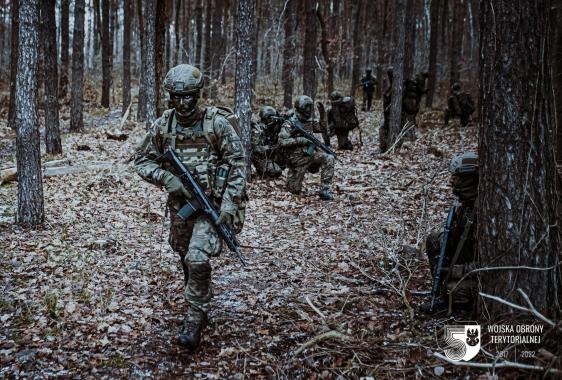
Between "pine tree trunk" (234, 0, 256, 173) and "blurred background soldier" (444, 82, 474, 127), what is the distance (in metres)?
10.4

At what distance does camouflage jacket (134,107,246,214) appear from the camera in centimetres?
411

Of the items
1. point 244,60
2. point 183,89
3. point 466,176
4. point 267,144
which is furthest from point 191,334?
point 267,144

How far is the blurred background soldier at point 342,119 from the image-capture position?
1409 centimetres

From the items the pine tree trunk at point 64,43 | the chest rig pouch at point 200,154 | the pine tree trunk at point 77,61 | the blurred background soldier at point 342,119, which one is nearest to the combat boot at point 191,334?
the chest rig pouch at point 200,154

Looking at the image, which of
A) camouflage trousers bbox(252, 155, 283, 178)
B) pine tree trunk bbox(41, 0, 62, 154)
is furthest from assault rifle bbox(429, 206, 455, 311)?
pine tree trunk bbox(41, 0, 62, 154)

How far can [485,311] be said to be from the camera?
3555mm

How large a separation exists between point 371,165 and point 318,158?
2516mm

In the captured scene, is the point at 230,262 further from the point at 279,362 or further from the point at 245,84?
the point at 245,84

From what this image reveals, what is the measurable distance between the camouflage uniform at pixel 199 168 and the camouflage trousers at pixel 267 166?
20.6 ft

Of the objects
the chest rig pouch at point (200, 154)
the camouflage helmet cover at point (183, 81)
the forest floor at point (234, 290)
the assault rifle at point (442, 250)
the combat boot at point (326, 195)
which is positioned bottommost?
the forest floor at point (234, 290)

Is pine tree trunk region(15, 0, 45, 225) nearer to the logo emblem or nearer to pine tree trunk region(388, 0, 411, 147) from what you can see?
the logo emblem

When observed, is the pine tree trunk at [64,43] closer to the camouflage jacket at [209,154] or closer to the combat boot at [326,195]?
the combat boot at [326,195]

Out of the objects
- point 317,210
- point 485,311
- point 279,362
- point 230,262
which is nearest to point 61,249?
point 230,262

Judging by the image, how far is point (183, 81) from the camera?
402 centimetres
